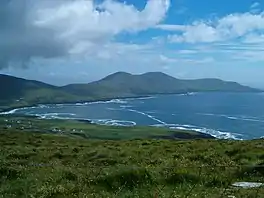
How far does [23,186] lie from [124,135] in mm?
142737

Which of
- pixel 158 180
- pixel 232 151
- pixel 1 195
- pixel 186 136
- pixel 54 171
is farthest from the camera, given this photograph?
pixel 186 136

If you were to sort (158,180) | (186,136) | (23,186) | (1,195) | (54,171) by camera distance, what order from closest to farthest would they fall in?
(1,195), (23,186), (158,180), (54,171), (186,136)

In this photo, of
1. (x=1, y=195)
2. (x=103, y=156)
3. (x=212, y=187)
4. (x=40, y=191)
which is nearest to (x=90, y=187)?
(x=40, y=191)

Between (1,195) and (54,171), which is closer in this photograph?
(1,195)

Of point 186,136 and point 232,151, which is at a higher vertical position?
point 232,151

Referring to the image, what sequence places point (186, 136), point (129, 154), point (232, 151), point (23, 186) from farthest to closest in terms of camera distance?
point (186, 136) < point (129, 154) < point (232, 151) < point (23, 186)

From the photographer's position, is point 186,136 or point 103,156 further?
point 186,136

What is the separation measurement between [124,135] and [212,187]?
466 feet

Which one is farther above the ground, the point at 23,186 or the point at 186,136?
the point at 23,186

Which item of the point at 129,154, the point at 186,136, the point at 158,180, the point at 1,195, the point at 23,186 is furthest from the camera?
the point at 186,136

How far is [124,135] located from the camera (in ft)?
510

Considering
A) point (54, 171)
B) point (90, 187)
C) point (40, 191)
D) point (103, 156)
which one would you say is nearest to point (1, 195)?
point (40, 191)

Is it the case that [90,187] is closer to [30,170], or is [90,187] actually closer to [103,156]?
[30,170]

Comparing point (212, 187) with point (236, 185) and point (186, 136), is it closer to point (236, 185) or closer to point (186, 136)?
point (236, 185)
